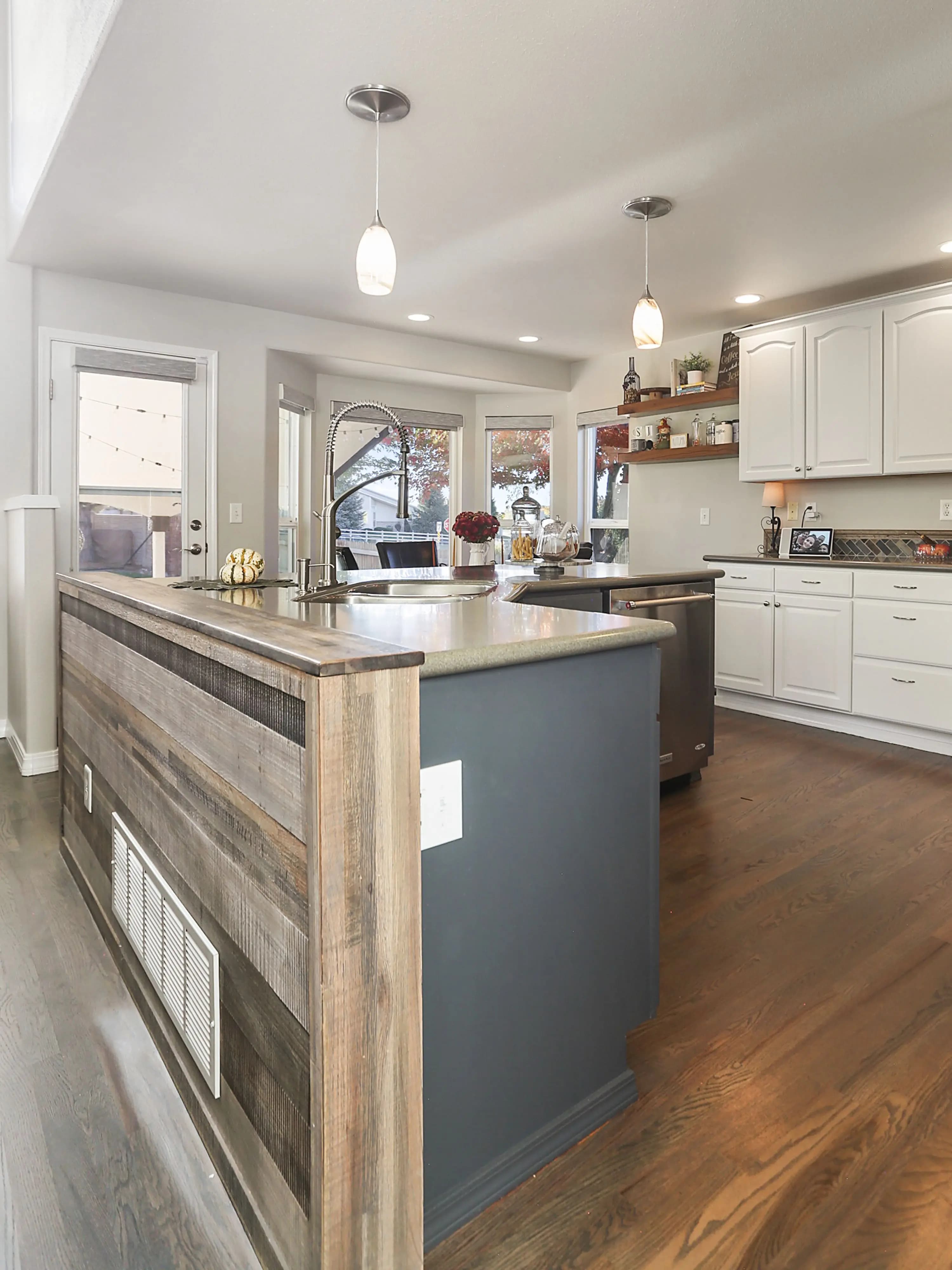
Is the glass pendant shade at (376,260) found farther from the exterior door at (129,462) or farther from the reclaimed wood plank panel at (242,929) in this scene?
the exterior door at (129,462)

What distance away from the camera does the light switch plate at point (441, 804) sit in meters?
1.08

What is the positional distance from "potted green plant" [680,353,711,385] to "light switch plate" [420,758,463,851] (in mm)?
4737

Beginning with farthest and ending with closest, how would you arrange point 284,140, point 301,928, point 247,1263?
point 284,140 < point 247,1263 < point 301,928

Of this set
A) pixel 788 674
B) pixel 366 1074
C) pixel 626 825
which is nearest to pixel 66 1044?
pixel 366 1074

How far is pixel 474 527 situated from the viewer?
3461 millimetres

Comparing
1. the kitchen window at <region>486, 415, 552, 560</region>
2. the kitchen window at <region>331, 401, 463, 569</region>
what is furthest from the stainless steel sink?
the kitchen window at <region>486, 415, 552, 560</region>

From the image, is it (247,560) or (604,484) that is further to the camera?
(604,484)

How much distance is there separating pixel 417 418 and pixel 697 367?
209 cm

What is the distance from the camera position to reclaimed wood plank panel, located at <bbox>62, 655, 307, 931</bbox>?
99cm

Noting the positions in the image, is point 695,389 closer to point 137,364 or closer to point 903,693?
point 903,693

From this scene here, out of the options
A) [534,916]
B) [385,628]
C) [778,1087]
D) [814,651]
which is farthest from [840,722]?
[385,628]

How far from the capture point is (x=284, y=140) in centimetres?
262

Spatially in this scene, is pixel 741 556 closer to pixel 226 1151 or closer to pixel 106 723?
pixel 106 723

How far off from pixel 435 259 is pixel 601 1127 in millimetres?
3627
